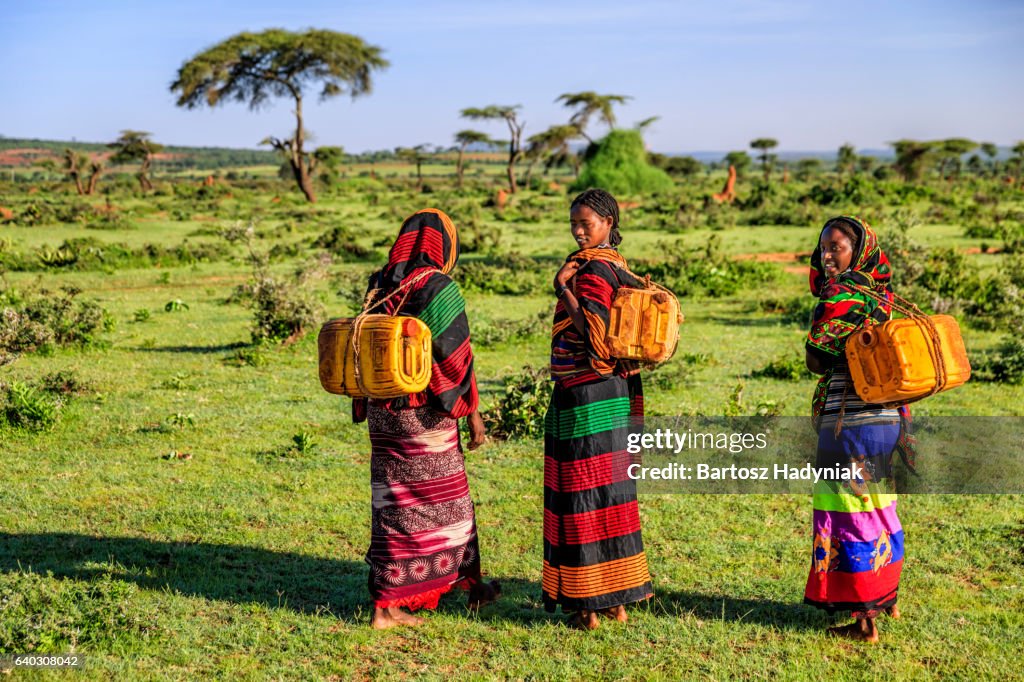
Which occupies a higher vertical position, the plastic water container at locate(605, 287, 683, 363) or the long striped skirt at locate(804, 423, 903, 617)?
the plastic water container at locate(605, 287, 683, 363)

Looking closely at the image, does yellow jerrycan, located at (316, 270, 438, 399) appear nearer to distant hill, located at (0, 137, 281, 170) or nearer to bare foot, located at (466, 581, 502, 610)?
bare foot, located at (466, 581, 502, 610)

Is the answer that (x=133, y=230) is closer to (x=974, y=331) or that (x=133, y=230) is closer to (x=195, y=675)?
(x=974, y=331)

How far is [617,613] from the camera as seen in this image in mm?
4594

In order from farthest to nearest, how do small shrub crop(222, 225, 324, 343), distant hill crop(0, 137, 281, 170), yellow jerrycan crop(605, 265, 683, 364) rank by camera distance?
distant hill crop(0, 137, 281, 170) < small shrub crop(222, 225, 324, 343) < yellow jerrycan crop(605, 265, 683, 364)

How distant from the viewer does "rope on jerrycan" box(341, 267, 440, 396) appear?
4227 millimetres

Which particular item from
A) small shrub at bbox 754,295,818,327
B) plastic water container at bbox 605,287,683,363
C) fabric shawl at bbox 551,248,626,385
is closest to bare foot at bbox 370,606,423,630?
fabric shawl at bbox 551,248,626,385

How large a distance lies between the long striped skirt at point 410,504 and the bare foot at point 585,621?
69 centimetres

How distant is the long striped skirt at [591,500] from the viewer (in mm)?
4383

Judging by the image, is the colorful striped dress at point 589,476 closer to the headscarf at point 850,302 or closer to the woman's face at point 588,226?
the woman's face at point 588,226

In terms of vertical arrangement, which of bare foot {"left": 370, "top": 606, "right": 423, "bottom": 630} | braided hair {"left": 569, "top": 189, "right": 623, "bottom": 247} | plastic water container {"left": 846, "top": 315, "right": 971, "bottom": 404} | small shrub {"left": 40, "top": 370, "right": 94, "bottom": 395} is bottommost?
bare foot {"left": 370, "top": 606, "right": 423, "bottom": 630}

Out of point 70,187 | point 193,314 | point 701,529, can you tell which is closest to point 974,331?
point 701,529

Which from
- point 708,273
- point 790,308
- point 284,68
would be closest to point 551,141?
point 284,68

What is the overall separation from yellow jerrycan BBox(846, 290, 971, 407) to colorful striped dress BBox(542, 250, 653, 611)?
106 cm
